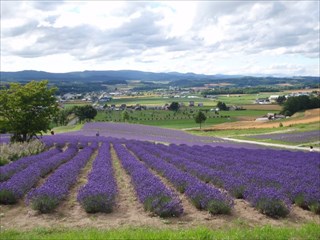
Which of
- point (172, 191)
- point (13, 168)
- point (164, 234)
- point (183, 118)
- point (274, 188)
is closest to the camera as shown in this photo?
point (164, 234)

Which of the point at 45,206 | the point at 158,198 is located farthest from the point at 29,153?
the point at 158,198

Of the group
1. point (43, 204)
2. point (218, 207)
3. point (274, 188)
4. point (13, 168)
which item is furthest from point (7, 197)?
point (274, 188)

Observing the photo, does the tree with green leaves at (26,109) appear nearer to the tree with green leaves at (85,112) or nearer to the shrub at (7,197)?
the shrub at (7,197)

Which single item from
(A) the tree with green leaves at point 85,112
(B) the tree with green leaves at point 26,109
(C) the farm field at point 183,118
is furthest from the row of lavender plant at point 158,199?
(A) the tree with green leaves at point 85,112

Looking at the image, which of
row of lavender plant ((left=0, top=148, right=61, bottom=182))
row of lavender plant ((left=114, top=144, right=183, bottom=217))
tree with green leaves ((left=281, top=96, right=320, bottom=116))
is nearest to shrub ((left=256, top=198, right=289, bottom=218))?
row of lavender plant ((left=114, top=144, right=183, bottom=217))

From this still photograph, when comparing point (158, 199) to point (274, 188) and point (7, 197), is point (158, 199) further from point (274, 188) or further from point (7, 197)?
point (7, 197)

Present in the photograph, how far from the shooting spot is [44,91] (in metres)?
26.0

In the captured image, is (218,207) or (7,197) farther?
(7,197)

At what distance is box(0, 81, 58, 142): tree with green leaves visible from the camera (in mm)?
24781

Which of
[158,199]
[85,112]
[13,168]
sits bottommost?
[85,112]

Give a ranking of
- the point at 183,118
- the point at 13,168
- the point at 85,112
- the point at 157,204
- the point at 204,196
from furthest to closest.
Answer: the point at 183,118, the point at 85,112, the point at 13,168, the point at 204,196, the point at 157,204

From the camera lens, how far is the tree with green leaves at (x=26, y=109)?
2478 centimetres

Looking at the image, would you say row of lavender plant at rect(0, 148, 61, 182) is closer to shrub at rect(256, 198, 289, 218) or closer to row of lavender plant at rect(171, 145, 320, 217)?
row of lavender plant at rect(171, 145, 320, 217)

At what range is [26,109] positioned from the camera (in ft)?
81.7
